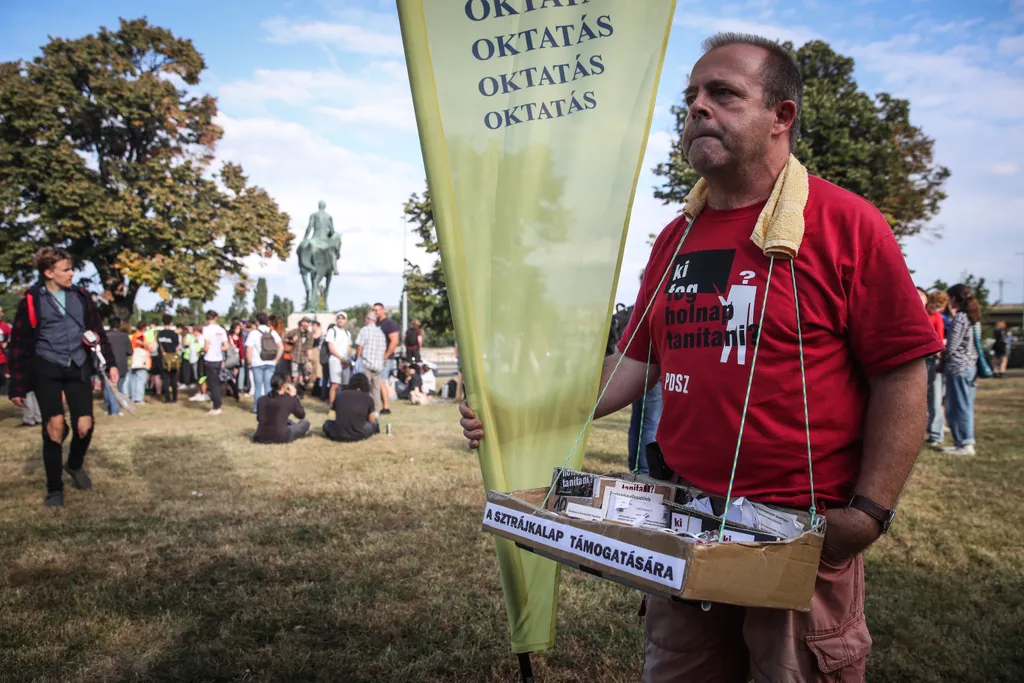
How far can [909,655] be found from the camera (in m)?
3.44

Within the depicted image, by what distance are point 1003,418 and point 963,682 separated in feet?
39.0

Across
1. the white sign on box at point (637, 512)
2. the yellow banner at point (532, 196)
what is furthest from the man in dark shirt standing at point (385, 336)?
the white sign on box at point (637, 512)

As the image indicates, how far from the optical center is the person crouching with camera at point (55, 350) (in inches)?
237

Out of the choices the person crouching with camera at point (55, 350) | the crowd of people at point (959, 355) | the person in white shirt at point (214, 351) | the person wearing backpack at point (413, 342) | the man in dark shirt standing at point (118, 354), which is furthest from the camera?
the person wearing backpack at point (413, 342)

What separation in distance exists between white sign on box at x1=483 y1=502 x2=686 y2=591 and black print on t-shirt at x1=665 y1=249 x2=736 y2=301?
0.71 m

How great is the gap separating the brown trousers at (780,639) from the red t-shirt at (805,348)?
0.24 m

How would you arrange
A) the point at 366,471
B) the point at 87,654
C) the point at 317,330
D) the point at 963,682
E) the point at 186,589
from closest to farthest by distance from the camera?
the point at 963,682 < the point at 87,654 < the point at 186,589 < the point at 366,471 < the point at 317,330

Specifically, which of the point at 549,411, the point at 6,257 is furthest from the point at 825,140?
the point at 6,257

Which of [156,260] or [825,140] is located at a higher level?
[825,140]

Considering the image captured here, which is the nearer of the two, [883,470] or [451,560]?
[883,470]

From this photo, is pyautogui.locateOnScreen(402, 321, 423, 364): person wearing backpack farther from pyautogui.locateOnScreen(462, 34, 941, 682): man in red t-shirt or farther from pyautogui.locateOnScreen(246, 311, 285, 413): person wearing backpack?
pyautogui.locateOnScreen(462, 34, 941, 682): man in red t-shirt

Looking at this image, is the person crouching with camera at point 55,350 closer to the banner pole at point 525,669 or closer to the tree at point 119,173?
the banner pole at point 525,669

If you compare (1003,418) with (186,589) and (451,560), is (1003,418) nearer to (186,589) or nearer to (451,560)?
(451,560)

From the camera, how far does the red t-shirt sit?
1.58 meters
